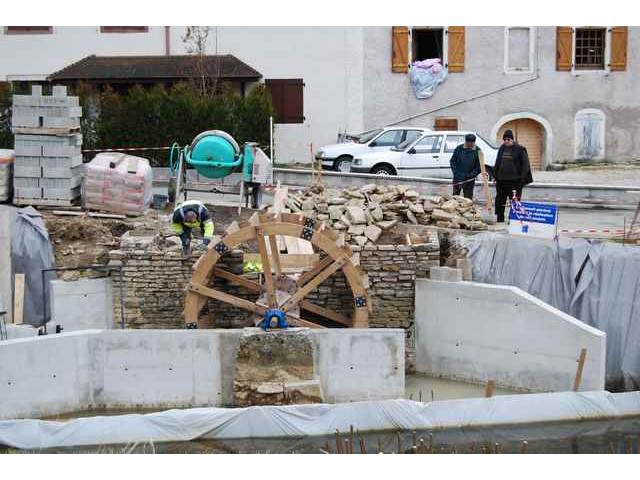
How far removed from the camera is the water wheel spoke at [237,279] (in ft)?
60.6

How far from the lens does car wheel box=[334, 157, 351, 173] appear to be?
26.9 metres

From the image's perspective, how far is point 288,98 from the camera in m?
31.9

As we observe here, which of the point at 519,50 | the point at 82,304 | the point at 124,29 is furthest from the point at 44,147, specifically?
the point at 519,50

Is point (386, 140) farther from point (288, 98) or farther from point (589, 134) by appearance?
point (589, 134)

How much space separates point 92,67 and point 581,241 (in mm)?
17086

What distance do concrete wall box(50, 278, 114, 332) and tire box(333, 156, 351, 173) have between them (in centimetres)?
940

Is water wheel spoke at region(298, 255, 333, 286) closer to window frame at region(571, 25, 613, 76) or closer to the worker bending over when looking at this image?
the worker bending over

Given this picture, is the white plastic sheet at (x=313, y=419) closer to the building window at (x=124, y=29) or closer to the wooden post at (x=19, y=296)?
the wooden post at (x=19, y=296)

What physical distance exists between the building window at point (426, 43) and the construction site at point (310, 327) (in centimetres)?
1204

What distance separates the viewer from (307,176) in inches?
1008

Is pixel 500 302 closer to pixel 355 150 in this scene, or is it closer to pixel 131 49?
pixel 355 150

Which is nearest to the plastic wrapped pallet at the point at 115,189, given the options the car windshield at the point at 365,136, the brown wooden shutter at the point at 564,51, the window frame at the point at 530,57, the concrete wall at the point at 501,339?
the concrete wall at the point at 501,339

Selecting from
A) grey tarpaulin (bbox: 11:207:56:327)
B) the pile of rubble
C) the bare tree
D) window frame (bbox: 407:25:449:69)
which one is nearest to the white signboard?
the pile of rubble

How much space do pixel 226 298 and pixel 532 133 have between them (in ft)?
54.4
